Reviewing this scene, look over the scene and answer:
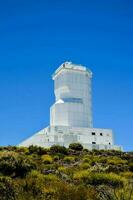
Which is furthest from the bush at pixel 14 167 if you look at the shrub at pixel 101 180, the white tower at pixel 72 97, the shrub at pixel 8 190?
the white tower at pixel 72 97

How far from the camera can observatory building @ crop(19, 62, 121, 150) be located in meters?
Answer: 65.2

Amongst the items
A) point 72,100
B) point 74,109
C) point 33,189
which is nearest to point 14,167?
point 33,189

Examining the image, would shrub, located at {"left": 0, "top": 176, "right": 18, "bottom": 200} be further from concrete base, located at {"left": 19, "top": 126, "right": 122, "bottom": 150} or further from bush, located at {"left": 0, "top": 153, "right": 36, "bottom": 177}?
concrete base, located at {"left": 19, "top": 126, "right": 122, "bottom": 150}

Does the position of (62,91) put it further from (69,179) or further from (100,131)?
(69,179)

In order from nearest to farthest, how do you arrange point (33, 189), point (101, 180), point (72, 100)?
point (33, 189), point (101, 180), point (72, 100)

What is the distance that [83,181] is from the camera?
14734 mm

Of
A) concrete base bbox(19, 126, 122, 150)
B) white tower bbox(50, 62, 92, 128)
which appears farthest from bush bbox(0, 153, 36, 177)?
white tower bbox(50, 62, 92, 128)

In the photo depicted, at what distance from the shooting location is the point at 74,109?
74.6m

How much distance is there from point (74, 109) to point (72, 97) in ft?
8.65

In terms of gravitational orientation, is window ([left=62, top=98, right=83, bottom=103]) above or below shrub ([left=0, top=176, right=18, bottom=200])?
above

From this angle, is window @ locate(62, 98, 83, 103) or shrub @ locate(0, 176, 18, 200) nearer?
shrub @ locate(0, 176, 18, 200)

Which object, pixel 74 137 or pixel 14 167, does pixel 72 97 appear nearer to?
pixel 74 137

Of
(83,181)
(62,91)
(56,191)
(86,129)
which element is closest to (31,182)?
(56,191)

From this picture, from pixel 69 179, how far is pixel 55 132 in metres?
48.3
